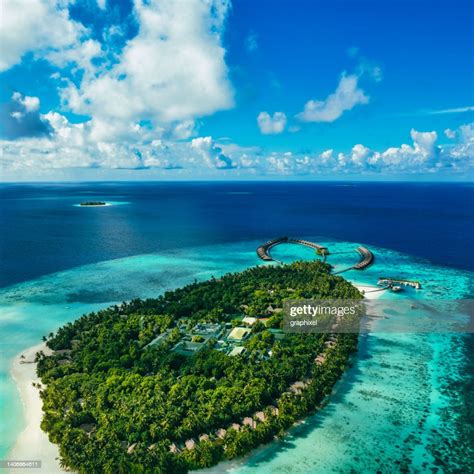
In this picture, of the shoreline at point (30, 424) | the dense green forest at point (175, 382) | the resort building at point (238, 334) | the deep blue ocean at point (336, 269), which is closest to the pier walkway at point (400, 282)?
the deep blue ocean at point (336, 269)

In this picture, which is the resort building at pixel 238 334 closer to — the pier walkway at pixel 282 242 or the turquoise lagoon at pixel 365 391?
the turquoise lagoon at pixel 365 391

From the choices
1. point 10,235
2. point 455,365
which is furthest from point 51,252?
point 455,365

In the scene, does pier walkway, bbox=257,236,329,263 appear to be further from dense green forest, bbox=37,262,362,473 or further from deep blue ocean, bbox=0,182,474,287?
dense green forest, bbox=37,262,362,473

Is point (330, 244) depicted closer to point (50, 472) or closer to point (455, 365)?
point (455, 365)

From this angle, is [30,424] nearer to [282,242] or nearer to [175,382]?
[175,382]

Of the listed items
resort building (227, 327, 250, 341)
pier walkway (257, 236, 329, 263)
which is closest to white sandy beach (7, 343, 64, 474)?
resort building (227, 327, 250, 341)
